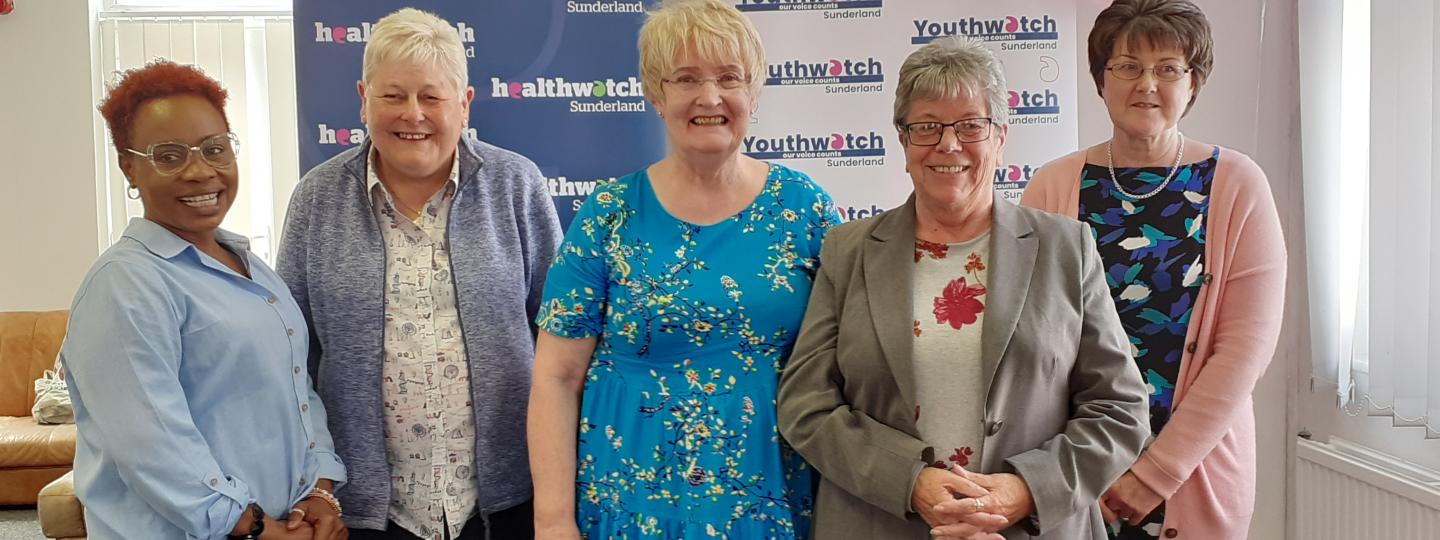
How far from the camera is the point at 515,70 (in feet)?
11.2

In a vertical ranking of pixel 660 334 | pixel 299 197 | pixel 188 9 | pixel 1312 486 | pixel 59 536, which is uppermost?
pixel 188 9

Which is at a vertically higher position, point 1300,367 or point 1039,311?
point 1039,311

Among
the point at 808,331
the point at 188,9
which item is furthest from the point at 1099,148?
the point at 188,9

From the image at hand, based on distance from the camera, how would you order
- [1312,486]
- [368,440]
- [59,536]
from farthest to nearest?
[59,536]
[1312,486]
[368,440]

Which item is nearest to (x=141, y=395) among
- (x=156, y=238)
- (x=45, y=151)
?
(x=156, y=238)

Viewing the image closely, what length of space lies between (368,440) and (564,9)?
1907 mm

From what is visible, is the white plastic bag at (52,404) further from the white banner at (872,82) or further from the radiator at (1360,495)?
the radiator at (1360,495)

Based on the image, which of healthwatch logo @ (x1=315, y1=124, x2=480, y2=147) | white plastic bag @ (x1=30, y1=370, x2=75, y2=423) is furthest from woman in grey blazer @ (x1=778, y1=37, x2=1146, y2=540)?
white plastic bag @ (x1=30, y1=370, x2=75, y2=423)

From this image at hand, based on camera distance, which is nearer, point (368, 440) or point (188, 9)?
point (368, 440)

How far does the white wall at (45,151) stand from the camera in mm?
6297

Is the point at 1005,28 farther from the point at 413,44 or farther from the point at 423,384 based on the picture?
the point at 423,384

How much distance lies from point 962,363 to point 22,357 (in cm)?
658

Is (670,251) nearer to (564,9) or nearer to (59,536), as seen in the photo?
(564,9)

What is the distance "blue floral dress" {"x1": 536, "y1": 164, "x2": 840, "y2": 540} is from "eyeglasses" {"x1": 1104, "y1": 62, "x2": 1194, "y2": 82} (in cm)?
69
